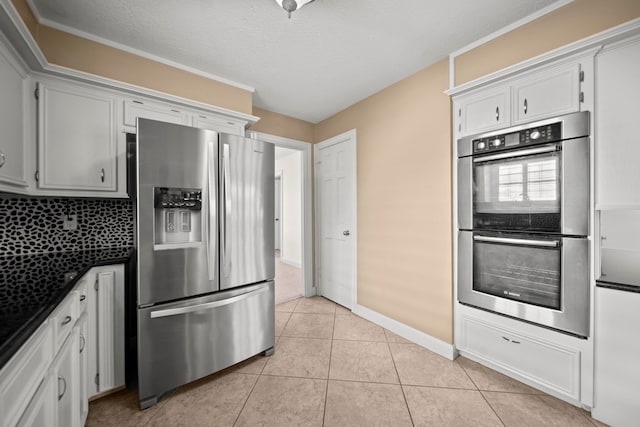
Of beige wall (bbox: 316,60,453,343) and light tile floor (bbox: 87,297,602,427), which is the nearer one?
light tile floor (bbox: 87,297,602,427)

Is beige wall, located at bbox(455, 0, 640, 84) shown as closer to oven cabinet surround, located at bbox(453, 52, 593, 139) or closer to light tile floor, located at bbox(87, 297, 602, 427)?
oven cabinet surround, located at bbox(453, 52, 593, 139)

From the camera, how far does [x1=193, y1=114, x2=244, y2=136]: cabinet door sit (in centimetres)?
239

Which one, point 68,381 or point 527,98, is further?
point 527,98

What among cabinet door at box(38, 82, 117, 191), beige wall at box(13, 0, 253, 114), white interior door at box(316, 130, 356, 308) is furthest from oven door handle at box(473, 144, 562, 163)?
cabinet door at box(38, 82, 117, 191)

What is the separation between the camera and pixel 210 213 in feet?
6.13

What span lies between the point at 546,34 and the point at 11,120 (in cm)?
348

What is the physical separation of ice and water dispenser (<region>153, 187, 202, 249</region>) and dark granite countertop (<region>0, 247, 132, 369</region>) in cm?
34

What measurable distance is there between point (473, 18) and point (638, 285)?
6.59 feet

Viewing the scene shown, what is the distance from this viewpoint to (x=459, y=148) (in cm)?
215

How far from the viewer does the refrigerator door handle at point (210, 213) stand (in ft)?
6.11

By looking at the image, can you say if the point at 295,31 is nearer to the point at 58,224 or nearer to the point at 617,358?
the point at 58,224

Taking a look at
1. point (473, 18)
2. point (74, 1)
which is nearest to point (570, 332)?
point (473, 18)

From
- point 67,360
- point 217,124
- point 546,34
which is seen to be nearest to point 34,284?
point 67,360

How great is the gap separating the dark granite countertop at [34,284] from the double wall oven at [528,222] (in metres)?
2.54
